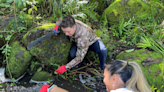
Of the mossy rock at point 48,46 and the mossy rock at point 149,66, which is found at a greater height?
the mossy rock at point 48,46

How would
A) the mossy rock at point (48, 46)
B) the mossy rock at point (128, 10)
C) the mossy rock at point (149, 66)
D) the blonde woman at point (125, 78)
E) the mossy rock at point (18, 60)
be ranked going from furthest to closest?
the mossy rock at point (128, 10), the mossy rock at point (48, 46), the mossy rock at point (18, 60), the mossy rock at point (149, 66), the blonde woman at point (125, 78)

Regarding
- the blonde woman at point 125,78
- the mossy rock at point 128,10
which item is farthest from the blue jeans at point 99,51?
the mossy rock at point 128,10

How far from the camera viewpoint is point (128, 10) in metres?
3.36

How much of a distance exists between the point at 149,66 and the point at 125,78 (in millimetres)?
1285

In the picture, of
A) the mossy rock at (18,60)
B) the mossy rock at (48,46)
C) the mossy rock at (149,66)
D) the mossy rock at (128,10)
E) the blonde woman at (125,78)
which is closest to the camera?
the blonde woman at (125,78)

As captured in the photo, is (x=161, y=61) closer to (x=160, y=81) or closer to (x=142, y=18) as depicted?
(x=160, y=81)

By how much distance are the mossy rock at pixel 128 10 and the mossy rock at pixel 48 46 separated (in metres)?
1.71

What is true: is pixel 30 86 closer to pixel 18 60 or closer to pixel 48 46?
pixel 18 60

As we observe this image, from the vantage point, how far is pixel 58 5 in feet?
9.39

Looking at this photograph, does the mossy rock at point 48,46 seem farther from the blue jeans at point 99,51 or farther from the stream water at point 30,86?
the stream water at point 30,86

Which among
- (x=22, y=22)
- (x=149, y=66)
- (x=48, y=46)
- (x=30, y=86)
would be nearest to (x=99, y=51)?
(x=149, y=66)

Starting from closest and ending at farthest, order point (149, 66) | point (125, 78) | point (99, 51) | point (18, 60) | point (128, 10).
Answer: point (125, 78) < point (149, 66) < point (18, 60) < point (99, 51) < point (128, 10)

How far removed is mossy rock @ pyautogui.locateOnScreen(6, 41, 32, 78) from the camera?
2.28 meters

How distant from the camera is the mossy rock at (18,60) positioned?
2.28 m
